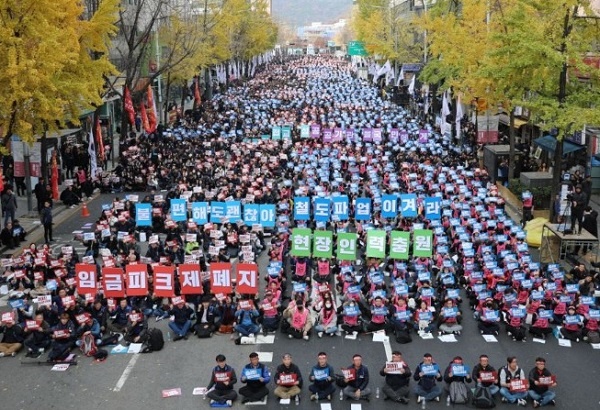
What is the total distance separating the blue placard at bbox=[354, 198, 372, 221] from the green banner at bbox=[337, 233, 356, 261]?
3711 mm

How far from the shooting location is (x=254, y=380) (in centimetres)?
1287

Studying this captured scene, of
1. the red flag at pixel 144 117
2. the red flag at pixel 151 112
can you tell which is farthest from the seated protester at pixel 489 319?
the red flag at pixel 151 112

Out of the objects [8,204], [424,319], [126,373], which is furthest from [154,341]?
[8,204]

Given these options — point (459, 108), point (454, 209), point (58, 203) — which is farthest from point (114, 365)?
point (459, 108)

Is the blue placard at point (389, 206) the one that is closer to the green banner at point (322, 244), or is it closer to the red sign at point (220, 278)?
the green banner at point (322, 244)

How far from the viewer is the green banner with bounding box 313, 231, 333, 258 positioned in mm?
18734

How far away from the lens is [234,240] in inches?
827

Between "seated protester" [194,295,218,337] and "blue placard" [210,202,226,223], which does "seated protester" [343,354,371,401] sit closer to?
"seated protester" [194,295,218,337]

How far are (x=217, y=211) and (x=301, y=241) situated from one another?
4755 millimetres

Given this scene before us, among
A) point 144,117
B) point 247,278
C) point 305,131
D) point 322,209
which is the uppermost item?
point 144,117

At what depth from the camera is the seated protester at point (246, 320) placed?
15711mm

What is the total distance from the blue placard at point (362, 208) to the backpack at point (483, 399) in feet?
32.7

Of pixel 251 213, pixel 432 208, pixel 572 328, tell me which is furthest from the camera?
pixel 432 208

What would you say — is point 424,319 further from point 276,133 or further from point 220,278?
point 276,133
